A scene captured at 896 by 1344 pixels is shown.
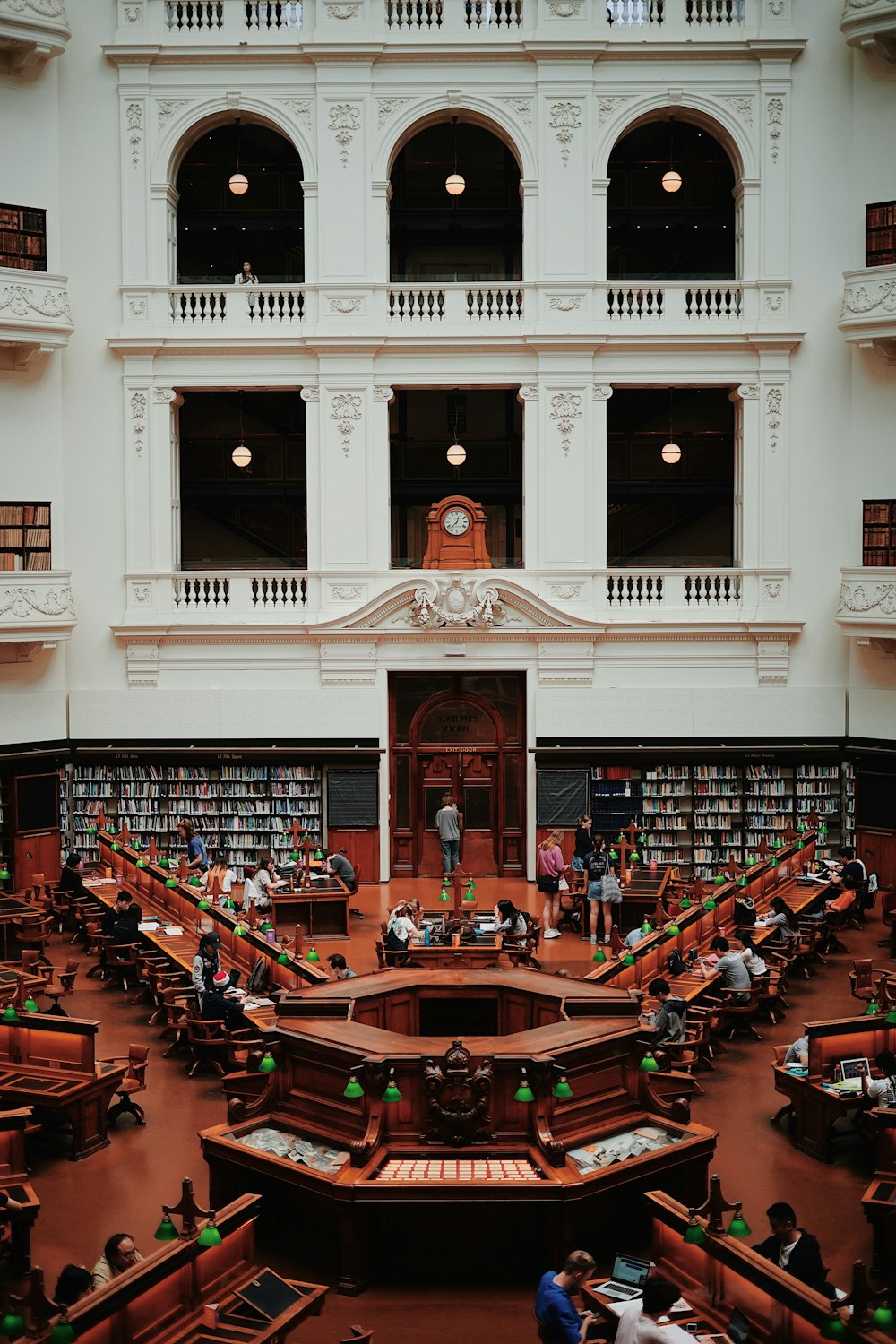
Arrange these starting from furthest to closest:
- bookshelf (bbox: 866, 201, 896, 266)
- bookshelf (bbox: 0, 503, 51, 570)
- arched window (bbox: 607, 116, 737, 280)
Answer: arched window (bbox: 607, 116, 737, 280), bookshelf (bbox: 866, 201, 896, 266), bookshelf (bbox: 0, 503, 51, 570)

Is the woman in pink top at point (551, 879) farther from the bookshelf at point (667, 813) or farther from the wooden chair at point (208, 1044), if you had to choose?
the wooden chair at point (208, 1044)

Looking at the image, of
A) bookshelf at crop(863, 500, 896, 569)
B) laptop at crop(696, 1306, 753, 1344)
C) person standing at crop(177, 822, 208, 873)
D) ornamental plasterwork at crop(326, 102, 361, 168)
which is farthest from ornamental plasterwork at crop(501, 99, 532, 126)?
laptop at crop(696, 1306, 753, 1344)

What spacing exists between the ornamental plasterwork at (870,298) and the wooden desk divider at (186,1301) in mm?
14158

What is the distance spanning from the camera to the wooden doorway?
18562 mm

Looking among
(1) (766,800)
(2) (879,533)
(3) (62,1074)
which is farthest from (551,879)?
(3) (62,1074)

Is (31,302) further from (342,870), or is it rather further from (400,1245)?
(400,1245)

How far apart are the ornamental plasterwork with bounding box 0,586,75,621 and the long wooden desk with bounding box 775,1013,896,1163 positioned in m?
11.3

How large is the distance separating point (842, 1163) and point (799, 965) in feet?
15.6

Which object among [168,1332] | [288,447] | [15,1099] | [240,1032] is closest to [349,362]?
[288,447]

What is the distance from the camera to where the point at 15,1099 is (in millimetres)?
9969

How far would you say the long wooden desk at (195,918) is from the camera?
12375mm

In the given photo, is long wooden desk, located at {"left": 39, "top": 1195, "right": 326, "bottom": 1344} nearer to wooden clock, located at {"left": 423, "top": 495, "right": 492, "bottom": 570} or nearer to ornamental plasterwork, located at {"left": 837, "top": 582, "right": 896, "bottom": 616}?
wooden clock, located at {"left": 423, "top": 495, "right": 492, "bottom": 570}

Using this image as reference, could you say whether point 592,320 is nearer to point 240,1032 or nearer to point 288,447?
point 288,447

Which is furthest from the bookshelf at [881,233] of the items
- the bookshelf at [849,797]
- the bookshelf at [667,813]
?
the bookshelf at [667,813]
